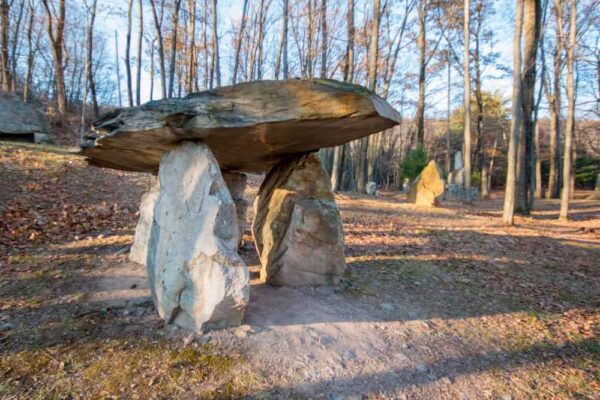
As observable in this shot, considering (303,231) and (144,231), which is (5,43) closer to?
(144,231)

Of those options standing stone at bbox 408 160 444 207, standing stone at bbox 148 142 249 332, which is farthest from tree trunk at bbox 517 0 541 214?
standing stone at bbox 148 142 249 332

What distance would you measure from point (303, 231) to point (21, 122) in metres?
12.7

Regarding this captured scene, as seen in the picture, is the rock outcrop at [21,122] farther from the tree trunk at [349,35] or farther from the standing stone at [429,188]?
the standing stone at [429,188]

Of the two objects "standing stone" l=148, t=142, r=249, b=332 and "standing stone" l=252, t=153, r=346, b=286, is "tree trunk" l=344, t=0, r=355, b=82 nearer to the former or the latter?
"standing stone" l=252, t=153, r=346, b=286

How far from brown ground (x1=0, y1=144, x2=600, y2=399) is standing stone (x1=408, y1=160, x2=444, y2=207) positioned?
5.35 m

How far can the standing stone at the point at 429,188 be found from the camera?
11.4 m

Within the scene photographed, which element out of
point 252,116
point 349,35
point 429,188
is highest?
point 349,35

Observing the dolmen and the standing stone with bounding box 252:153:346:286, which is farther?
the standing stone with bounding box 252:153:346:286

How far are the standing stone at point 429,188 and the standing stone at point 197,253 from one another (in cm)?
963

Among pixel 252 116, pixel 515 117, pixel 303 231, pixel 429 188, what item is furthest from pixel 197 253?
pixel 429 188

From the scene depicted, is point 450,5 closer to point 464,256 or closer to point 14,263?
point 464,256

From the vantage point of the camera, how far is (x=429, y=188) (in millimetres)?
11547

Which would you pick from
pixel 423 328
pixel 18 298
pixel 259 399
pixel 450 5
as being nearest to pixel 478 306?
pixel 423 328

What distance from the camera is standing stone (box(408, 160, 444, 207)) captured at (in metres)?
11.4
